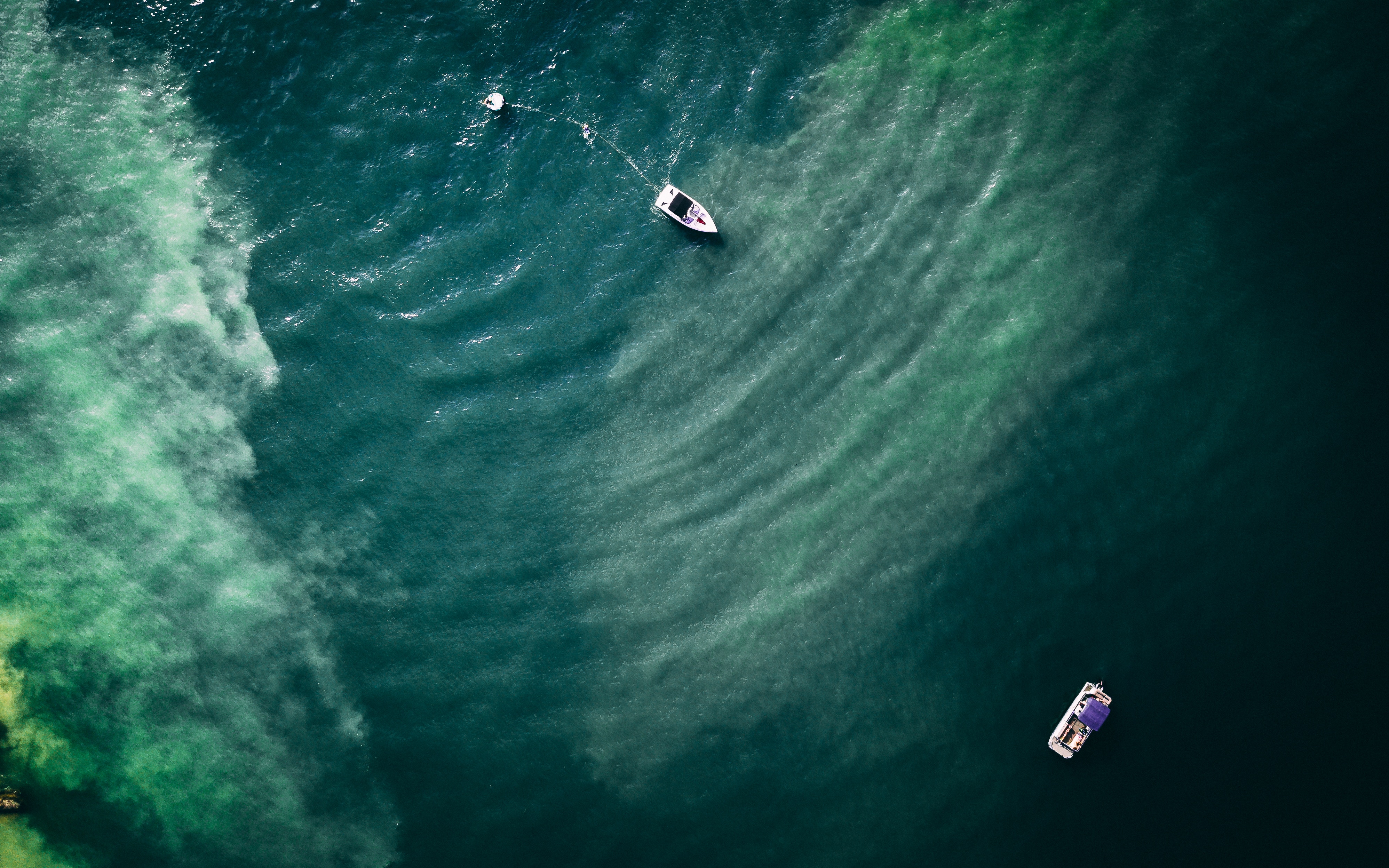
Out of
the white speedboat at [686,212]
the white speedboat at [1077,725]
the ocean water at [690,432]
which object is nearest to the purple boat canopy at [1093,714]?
the white speedboat at [1077,725]

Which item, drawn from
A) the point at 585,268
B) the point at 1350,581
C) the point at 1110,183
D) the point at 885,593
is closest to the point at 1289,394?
the point at 1350,581

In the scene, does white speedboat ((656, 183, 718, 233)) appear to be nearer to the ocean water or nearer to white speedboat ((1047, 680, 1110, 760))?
the ocean water

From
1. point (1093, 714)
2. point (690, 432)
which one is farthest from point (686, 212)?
point (1093, 714)

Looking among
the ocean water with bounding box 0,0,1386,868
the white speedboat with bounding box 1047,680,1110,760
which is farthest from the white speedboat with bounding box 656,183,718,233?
the white speedboat with bounding box 1047,680,1110,760

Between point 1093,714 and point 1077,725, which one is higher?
point 1093,714

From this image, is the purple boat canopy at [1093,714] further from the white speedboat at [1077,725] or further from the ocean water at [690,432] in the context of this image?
Result: the ocean water at [690,432]

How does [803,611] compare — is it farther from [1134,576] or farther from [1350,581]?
[1350,581]

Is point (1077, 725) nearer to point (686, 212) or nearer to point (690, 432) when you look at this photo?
point (690, 432)
